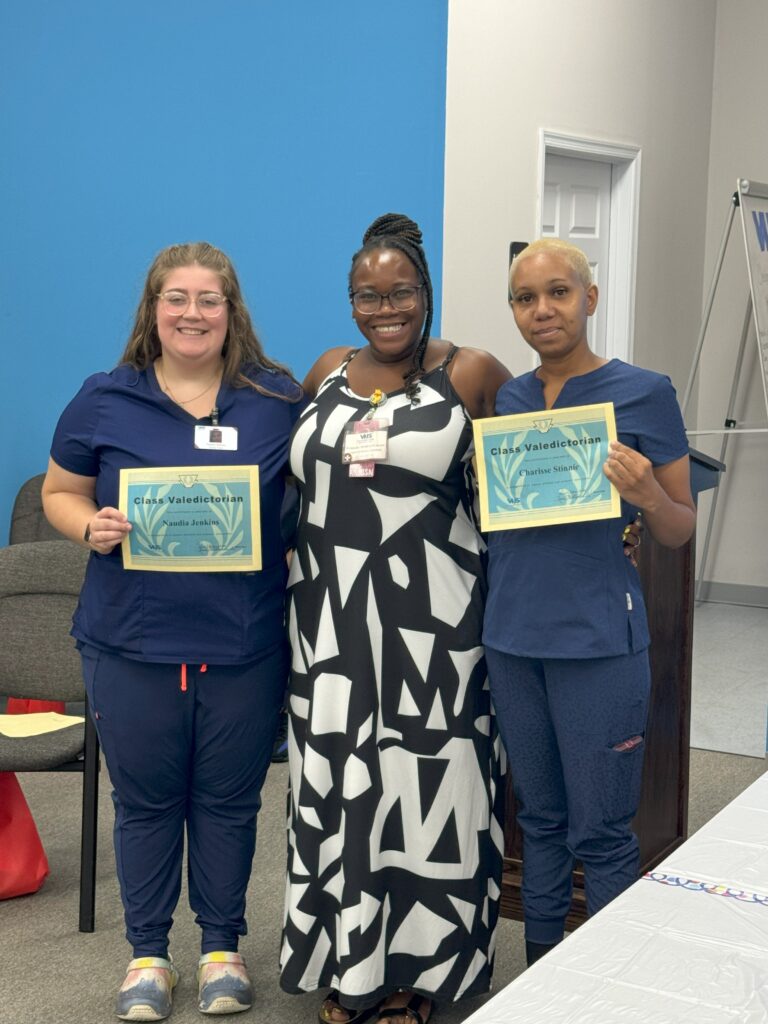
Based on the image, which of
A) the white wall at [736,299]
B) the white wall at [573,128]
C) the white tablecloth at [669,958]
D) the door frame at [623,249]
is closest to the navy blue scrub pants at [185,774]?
the white tablecloth at [669,958]

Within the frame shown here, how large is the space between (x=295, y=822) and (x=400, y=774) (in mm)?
236

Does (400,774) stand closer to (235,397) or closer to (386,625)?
(386,625)

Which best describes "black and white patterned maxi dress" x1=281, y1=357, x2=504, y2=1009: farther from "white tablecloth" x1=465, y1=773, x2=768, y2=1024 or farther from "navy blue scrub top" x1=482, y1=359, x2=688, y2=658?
"white tablecloth" x1=465, y1=773, x2=768, y2=1024

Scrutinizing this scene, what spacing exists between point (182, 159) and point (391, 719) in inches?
123

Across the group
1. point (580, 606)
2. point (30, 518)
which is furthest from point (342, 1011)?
point (30, 518)

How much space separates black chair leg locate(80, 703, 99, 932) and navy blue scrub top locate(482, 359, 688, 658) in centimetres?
121

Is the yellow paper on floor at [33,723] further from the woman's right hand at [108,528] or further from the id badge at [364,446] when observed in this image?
the id badge at [364,446]

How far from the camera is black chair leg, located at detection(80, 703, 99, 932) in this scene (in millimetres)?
2959

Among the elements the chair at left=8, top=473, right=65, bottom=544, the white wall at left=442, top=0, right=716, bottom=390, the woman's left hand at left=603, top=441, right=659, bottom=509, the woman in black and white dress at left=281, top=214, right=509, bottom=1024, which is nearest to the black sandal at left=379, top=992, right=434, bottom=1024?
the woman in black and white dress at left=281, top=214, right=509, bottom=1024

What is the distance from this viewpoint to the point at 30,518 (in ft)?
14.8

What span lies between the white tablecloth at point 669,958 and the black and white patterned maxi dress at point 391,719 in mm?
838

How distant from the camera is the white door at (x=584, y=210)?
243 inches

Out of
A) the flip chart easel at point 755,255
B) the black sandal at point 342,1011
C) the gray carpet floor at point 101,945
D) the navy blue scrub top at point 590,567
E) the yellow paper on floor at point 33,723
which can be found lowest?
the gray carpet floor at point 101,945

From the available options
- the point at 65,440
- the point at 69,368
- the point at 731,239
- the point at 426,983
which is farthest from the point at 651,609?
the point at 731,239
